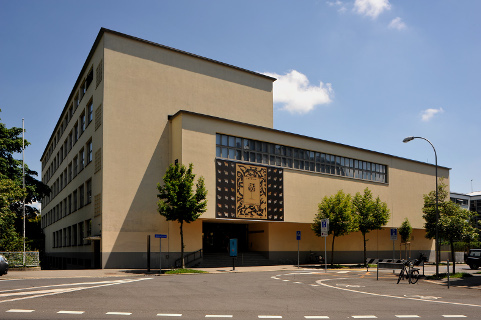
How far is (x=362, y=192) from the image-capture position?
4784 centimetres

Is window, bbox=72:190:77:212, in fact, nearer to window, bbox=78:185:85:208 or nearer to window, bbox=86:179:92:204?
window, bbox=78:185:85:208

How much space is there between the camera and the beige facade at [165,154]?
34844 mm

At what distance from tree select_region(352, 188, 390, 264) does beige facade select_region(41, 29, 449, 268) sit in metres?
3.38

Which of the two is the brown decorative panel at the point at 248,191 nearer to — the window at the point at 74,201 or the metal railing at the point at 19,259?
the metal railing at the point at 19,259

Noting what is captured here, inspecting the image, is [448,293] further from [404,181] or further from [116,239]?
[404,181]

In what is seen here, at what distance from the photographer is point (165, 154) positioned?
37.2 meters

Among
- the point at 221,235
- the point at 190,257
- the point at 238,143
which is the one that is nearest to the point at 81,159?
the point at 221,235

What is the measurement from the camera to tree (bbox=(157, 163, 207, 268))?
1219 inches

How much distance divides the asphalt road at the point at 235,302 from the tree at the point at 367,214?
22.0 meters

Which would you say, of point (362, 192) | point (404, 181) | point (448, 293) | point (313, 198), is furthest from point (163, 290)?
point (404, 181)

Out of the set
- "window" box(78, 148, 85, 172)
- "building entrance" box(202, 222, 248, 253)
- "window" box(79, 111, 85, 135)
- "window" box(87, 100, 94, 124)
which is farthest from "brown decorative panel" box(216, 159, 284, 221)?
"window" box(79, 111, 85, 135)

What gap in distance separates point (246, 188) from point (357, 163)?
1609 centimetres

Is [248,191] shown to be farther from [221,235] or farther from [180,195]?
[180,195]

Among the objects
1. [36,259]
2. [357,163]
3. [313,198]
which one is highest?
[357,163]
